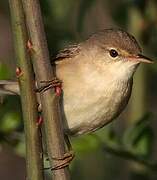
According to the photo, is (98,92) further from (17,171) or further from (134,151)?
(17,171)

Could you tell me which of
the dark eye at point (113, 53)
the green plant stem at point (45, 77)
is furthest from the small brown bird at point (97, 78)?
the green plant stem at point (45, 77)

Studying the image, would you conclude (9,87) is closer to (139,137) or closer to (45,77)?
(139,137)

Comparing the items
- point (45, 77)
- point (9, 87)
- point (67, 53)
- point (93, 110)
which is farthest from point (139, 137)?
point (45, 77)

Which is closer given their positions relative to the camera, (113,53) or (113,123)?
(113,53)

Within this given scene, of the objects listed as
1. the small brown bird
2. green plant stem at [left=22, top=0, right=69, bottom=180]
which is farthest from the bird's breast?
green plant stem at [left=22, top=0, right=69, bottom=180]

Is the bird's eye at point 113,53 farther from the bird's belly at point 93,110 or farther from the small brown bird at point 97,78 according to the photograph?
the bird's belly at point 93,110

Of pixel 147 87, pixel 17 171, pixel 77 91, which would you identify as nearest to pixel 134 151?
pixel 77 91

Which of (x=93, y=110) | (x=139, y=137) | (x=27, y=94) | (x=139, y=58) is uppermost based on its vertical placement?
(x=139, y=58)
